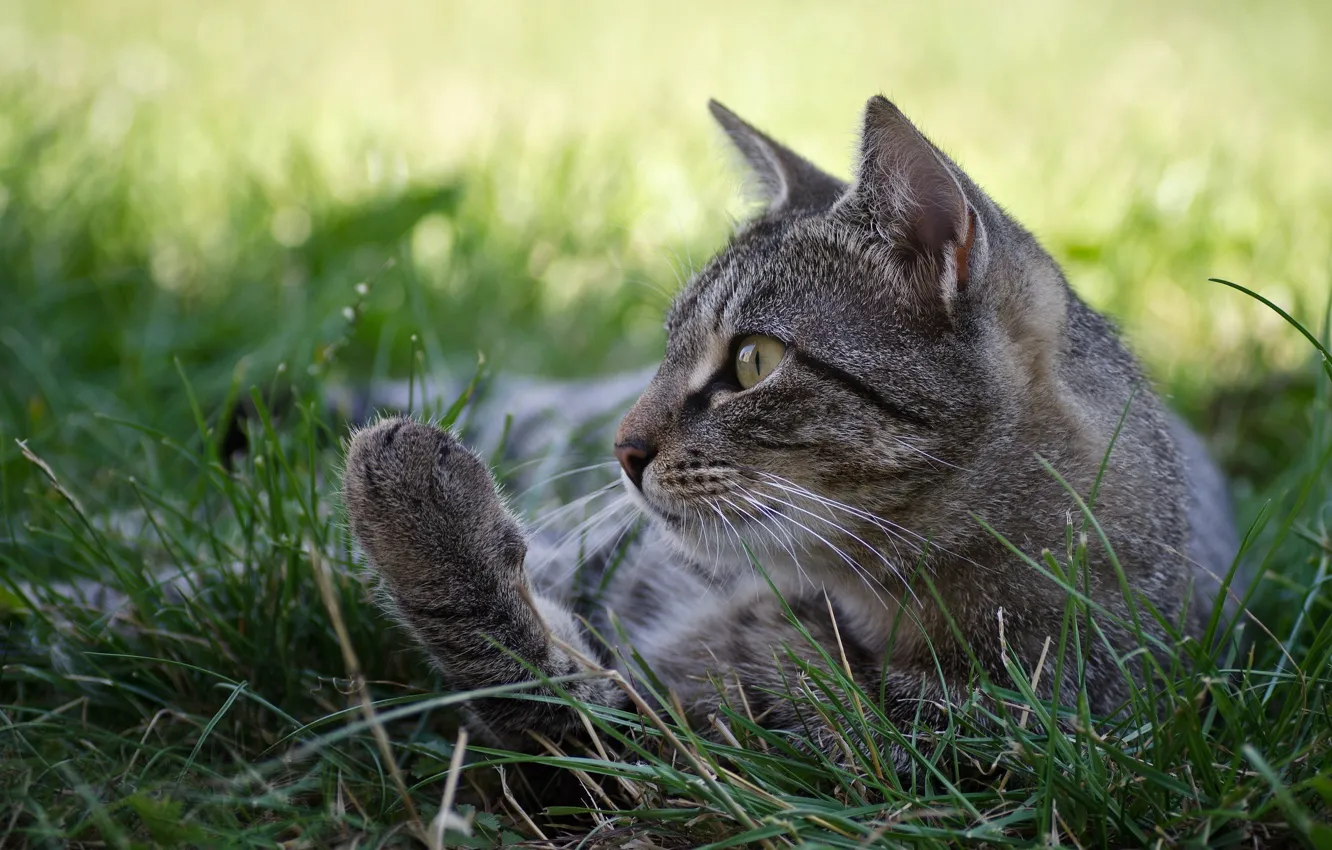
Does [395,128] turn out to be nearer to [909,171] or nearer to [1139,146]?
[1139,146]

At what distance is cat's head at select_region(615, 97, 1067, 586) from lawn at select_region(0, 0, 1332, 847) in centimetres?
30

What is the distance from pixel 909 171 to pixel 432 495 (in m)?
0.93

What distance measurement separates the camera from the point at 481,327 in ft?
11.5

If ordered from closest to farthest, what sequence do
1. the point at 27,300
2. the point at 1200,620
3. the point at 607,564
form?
1. the point at 1200,620
2. the point at 607,564
3. the point at 27,300

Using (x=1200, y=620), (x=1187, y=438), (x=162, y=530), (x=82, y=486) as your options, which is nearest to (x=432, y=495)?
(x=162, y=530)

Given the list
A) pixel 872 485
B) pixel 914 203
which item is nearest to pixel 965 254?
pixel 914 203

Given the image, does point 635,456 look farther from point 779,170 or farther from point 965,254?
point 779,170

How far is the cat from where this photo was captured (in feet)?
5.39

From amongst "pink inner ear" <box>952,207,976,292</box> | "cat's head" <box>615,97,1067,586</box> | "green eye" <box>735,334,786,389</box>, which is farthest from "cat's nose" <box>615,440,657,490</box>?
"pink inner ear" <box>952,207,976,292</box>

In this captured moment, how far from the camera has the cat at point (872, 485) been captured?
1643 mm

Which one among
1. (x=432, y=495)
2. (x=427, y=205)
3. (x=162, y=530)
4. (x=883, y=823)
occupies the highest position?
(x=427, y=205)

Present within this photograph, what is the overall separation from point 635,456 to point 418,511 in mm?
394

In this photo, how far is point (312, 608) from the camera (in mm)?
1876

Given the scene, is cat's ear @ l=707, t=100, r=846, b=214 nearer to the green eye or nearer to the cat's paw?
the green eye
